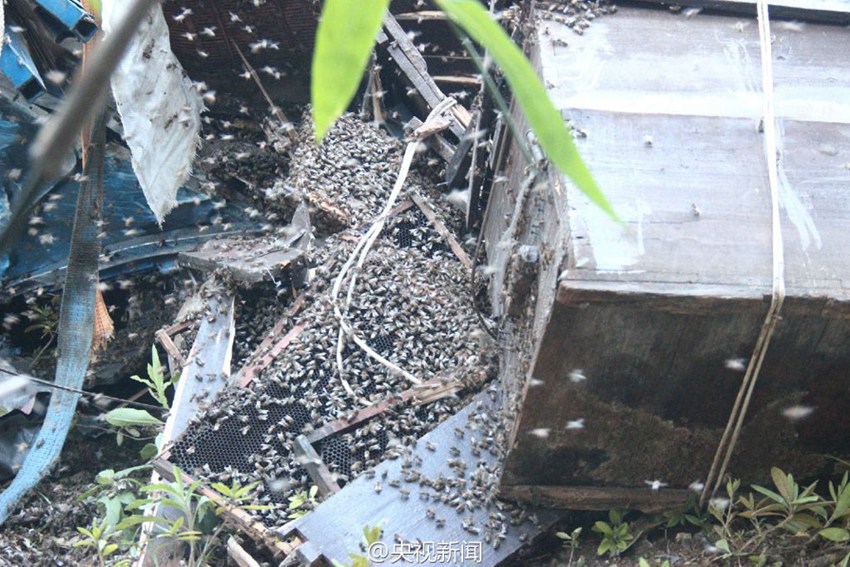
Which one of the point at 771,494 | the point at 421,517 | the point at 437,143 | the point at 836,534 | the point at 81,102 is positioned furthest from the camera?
the point at 437,143

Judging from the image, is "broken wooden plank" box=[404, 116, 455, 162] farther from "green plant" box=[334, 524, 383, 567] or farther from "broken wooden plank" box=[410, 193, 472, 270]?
"green plant" box=[334, 524, 383, 567]

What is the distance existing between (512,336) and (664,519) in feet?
3.52

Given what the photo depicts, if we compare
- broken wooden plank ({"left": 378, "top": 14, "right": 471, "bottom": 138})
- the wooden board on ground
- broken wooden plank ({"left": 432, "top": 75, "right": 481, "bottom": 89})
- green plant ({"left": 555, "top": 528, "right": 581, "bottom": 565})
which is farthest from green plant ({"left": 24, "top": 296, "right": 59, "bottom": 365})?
green plant ({"left": 555, "top": 528, "right": 581, "bottom": 565})

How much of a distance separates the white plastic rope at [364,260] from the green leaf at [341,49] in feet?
13.4

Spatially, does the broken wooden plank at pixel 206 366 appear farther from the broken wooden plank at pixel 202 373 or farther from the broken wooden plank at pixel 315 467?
the broken wooden plank at pixel 315 467

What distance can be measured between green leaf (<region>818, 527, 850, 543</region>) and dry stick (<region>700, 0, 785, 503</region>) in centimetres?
44

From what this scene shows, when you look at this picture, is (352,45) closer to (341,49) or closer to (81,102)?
(341,49)

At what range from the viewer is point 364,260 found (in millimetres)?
5277

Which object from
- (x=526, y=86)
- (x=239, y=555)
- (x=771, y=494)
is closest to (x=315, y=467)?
(x=239, y=555)

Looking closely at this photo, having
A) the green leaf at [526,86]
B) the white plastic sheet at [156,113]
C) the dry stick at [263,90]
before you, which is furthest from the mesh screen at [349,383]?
the green leaf at [526,86]

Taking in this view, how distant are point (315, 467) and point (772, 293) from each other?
2358mm

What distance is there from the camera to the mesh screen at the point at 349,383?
4.34 m

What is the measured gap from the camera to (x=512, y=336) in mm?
4098

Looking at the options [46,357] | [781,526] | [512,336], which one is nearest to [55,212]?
[46,357]
